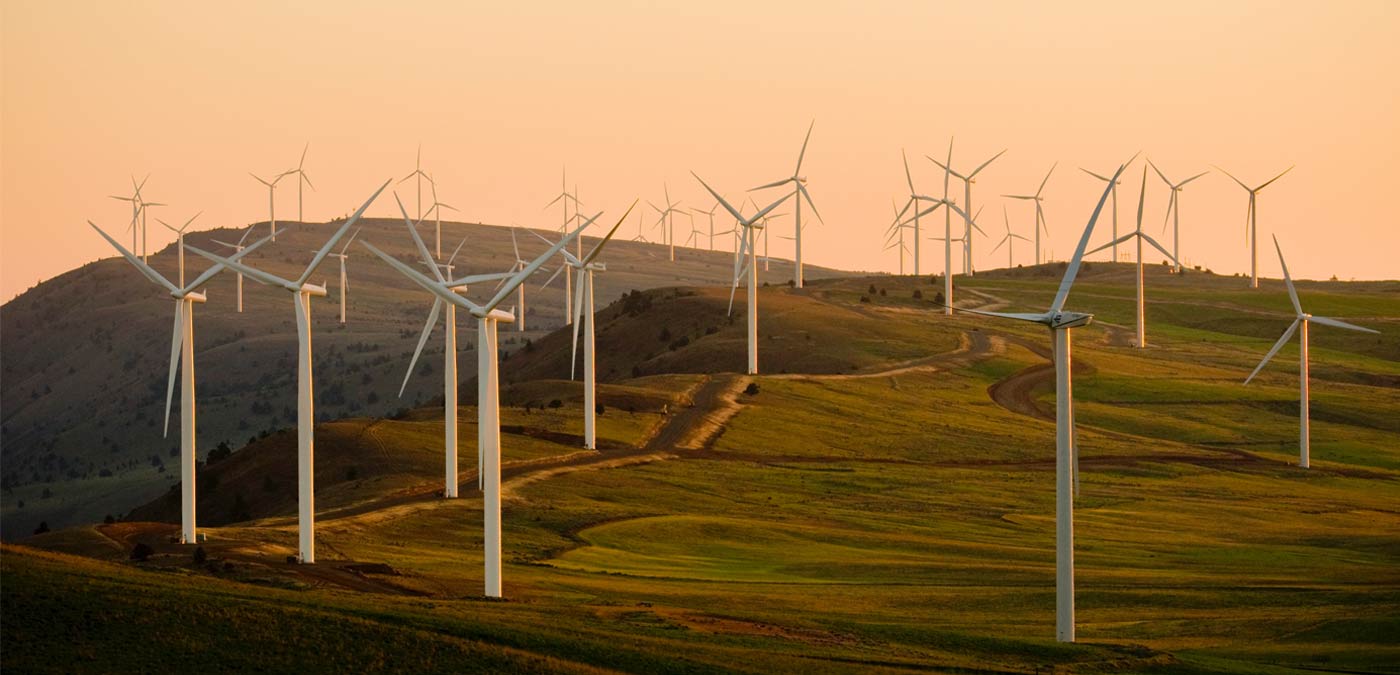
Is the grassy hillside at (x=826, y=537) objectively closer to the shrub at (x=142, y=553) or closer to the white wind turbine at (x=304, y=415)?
the shrub at (x=142, y=553)

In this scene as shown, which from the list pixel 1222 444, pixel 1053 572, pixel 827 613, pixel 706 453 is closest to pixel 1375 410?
pixel 1222 444

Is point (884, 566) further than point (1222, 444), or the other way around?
point (1222, 444)

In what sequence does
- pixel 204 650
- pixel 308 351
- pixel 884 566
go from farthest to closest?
pixel 884 566 < pixel 308 351 < pixel 204 650

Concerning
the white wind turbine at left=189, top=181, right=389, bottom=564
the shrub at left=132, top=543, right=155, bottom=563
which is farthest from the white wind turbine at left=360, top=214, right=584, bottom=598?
the shrub at left=132, top=543, right=155, bottom=563

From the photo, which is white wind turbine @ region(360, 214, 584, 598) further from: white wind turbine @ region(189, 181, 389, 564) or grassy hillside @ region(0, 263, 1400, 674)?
white wind turbine @ region(189, 181, 389, 564)

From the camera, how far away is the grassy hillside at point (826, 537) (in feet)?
178

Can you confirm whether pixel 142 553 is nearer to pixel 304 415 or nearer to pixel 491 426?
pixel 304 415

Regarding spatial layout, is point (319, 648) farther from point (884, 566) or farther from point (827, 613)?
point (884, 566)

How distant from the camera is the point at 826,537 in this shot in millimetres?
94500

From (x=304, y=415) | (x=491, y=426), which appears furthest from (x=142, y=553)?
(x=491, y=426)

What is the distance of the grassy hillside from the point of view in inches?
2138

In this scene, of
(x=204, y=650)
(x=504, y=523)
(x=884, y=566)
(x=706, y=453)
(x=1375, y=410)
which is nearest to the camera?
(x=204, y=650)

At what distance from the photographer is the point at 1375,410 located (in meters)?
161

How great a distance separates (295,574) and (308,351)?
12.2 meters
